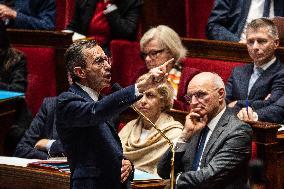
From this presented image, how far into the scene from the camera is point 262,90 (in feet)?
7.27

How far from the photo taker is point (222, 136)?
1806 mm

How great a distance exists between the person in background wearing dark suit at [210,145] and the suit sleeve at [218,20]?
2.51 ft

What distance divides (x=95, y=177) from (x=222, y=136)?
49 cm

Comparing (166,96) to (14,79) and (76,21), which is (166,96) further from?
(76,21)

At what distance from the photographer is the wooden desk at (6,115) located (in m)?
2.42

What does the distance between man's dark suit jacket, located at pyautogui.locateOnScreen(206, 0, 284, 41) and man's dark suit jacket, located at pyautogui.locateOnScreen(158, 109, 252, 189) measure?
82 centimetres

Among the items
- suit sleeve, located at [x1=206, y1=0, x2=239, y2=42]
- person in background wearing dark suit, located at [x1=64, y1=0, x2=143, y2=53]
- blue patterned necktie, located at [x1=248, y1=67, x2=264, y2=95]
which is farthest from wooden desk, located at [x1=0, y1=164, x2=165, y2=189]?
suit sleeve, located at [x1=206, y1=0, x2=239, y2=42]

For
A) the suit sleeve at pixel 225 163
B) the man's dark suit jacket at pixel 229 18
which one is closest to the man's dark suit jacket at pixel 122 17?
the man's dark suit jacket at pixel 229 18

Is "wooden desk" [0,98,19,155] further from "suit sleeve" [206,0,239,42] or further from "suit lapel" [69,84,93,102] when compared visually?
"suit lapel" [69,84,93,102]

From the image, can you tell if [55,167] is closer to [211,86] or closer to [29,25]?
[211,86]

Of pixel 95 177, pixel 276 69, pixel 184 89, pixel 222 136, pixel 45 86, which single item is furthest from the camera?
pixel 45 86

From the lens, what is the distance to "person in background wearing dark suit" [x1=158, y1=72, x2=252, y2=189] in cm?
177

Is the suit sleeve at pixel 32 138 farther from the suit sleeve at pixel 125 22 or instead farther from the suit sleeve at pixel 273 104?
the suit sleeve at pixel 273 104

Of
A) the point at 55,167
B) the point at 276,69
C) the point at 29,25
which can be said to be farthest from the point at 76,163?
the point at 29,25
